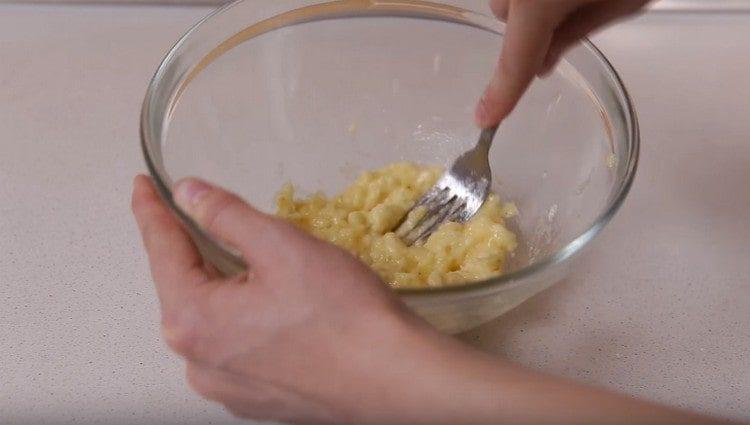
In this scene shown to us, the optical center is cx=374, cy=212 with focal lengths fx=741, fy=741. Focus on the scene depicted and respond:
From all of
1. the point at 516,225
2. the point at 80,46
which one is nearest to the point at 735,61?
the point at 516,225

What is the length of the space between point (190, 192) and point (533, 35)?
1.05 feet

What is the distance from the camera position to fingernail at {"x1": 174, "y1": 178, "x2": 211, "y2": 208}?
0.59 metres

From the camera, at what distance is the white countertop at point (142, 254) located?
0.77 m

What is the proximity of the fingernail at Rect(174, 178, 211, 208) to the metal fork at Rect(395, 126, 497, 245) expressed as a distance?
287 mm

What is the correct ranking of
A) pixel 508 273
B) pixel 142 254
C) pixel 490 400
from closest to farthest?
pixel 490 400
pixel 508 273
pixel 142 254

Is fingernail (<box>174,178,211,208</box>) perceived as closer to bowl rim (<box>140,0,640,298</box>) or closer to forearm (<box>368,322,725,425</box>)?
bowl rim (<box>140,0,640,298</box>)

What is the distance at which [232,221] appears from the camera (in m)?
0.57

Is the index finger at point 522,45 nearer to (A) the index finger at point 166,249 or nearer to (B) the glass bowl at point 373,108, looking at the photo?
(B) the glass bowl at point 373,108

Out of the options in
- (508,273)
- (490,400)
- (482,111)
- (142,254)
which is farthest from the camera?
(142,254)

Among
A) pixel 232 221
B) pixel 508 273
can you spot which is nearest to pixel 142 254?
pixel 232 221

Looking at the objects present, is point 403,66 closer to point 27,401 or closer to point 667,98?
point 667,98

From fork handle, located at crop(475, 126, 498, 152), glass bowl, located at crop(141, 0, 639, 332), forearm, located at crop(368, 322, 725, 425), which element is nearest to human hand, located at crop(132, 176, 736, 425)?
forearm, located at crop(368, 322, 725, 425)

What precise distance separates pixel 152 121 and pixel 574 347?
0.50 metres

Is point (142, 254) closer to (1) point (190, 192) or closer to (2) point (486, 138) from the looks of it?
(1) point (190, 192)
